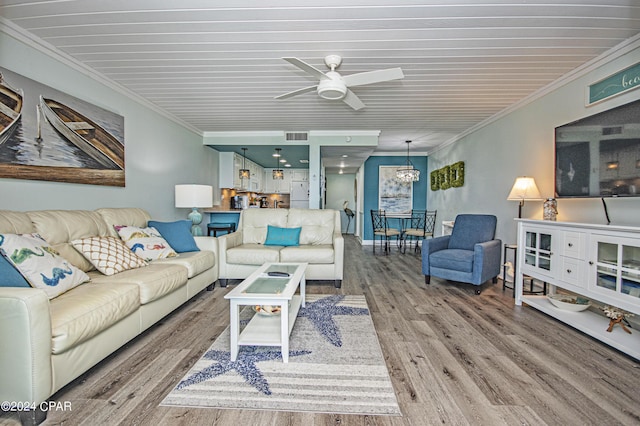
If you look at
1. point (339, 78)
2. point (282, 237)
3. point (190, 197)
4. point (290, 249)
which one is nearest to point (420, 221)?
point (282, 237)

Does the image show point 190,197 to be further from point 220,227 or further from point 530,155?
point 530,155

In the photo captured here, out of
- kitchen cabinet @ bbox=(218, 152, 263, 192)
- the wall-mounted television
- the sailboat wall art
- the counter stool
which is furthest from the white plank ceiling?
kitchen cabinet @ bbox=(218, 152, 263, 192)

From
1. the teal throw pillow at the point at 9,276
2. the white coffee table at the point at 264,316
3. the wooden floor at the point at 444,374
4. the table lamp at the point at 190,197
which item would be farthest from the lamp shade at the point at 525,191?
the teal throw pillow at the point at 9,276

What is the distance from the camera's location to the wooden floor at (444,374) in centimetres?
133

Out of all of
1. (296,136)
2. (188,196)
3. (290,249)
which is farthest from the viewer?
(296,136)

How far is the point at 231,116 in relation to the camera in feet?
14.0

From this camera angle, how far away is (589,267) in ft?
7.00

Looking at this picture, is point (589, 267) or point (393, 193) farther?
point (393, 193)

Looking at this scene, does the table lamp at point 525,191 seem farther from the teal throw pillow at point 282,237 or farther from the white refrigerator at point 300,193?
the white refrigerator at point 300,193

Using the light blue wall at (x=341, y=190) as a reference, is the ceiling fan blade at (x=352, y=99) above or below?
above

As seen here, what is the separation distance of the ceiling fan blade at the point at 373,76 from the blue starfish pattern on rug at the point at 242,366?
2241 millimetres

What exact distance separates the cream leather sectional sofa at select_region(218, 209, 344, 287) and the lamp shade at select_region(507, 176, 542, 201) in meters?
2.04

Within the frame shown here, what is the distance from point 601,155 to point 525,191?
0.81m

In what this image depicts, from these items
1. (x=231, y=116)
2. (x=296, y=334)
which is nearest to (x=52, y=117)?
(x=231, y=116)
